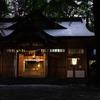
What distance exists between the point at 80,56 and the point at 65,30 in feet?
13.4

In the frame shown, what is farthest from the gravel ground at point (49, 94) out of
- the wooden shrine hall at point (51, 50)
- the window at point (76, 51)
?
the window at point (76, 51)

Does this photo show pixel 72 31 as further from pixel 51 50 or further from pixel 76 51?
pixel 51 50

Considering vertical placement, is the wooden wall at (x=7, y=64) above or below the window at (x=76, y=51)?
below

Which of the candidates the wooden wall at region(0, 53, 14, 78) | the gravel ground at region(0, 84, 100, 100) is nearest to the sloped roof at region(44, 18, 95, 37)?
the wooden wall at region(0, 53, 14, 78)

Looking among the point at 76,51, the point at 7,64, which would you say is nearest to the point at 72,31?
the point at 76,51

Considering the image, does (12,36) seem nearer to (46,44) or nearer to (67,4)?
(46,44)

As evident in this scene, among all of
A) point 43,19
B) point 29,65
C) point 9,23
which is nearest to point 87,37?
point 43,19

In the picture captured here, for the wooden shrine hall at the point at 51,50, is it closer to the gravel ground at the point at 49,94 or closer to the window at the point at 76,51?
the window at the point at 76,51

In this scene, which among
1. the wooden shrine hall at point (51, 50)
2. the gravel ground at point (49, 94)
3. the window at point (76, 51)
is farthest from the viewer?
the window at point (76, 51)

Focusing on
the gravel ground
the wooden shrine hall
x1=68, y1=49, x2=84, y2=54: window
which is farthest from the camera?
x1=68, y1=49, x2=84, y2=54: window

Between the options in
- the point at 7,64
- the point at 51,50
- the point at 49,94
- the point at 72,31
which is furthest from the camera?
the point at 72,31

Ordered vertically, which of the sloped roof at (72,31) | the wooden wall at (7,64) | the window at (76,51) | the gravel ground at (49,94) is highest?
the sloped roof at (72,31)

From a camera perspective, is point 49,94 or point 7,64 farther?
point 7,64

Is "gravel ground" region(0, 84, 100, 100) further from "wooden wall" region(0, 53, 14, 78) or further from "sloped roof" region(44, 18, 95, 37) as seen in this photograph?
"sloped roof" region(44, 18, 95, 37)
